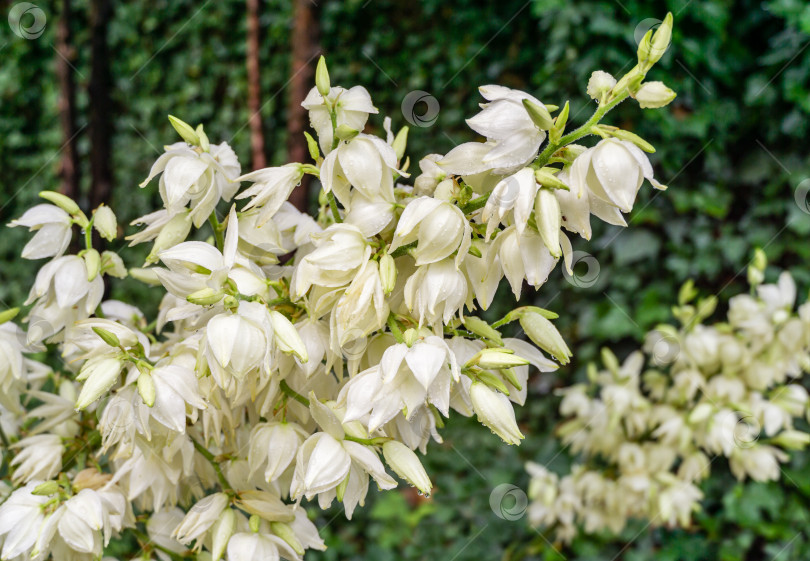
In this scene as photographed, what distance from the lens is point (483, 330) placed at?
56 centimetres

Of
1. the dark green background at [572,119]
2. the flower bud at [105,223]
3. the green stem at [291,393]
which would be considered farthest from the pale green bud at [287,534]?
the dark green background at [572,119]

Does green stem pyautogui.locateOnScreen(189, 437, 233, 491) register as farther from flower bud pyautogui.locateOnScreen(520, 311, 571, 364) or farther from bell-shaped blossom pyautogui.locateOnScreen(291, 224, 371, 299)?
flower bud pyautogui.locateOnScreen(520, 311, 571, 364)

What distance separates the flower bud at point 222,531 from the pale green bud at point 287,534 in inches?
1.4

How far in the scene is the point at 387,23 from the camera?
2232 millimetres

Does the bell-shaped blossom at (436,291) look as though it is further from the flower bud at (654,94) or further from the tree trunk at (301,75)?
the tree trunk at (301,75)

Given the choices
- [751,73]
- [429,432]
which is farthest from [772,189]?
[429,432]

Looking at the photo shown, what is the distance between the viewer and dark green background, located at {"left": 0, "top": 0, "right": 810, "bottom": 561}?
5.34 feet

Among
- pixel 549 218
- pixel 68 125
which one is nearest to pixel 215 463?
pixel 549 218

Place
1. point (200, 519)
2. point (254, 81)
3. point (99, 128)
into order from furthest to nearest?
point (254, 81)
point (99, 128)
point (200, 519)

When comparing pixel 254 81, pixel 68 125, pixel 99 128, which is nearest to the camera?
pixel 99 128

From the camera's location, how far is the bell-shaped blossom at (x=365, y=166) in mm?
545

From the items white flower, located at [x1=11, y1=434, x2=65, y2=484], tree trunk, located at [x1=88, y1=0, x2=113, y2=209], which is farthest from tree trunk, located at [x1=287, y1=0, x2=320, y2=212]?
white flower, located at [x1=11, y1=434, x2=65, y2=484]

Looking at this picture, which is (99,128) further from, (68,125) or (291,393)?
(291,393)

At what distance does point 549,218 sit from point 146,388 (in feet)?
1.09
